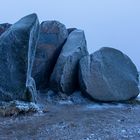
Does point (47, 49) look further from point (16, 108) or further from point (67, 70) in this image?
point (16, 108)

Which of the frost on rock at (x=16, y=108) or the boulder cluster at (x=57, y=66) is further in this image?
the boulder cluster at (x=57, y=66)

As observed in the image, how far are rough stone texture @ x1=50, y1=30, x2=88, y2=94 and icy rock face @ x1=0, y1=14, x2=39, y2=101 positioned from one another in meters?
1.02

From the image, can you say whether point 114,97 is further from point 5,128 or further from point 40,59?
point 5,128

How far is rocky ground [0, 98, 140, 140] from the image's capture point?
5.92 m

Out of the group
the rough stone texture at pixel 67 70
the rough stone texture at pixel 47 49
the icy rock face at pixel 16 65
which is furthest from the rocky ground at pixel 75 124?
the rough stone texture at pixel 47 49

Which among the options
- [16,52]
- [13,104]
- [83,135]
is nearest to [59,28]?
[16,52]

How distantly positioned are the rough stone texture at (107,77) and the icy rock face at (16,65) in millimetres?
1266

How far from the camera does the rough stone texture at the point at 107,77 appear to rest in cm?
866

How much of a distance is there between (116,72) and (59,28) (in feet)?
5.27

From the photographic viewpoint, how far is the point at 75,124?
657cm

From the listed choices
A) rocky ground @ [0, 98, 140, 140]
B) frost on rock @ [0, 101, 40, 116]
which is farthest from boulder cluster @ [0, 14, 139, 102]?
rocky ground @ [0, 98, 140, 140]

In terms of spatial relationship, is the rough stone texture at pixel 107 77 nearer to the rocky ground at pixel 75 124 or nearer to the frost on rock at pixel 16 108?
the rocky ground at pixel 75 124

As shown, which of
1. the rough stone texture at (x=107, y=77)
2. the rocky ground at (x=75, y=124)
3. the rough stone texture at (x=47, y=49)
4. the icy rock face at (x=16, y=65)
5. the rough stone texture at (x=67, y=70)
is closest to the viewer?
the rocky ground at (x=75, y=124)

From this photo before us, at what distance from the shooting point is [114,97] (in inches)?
341
